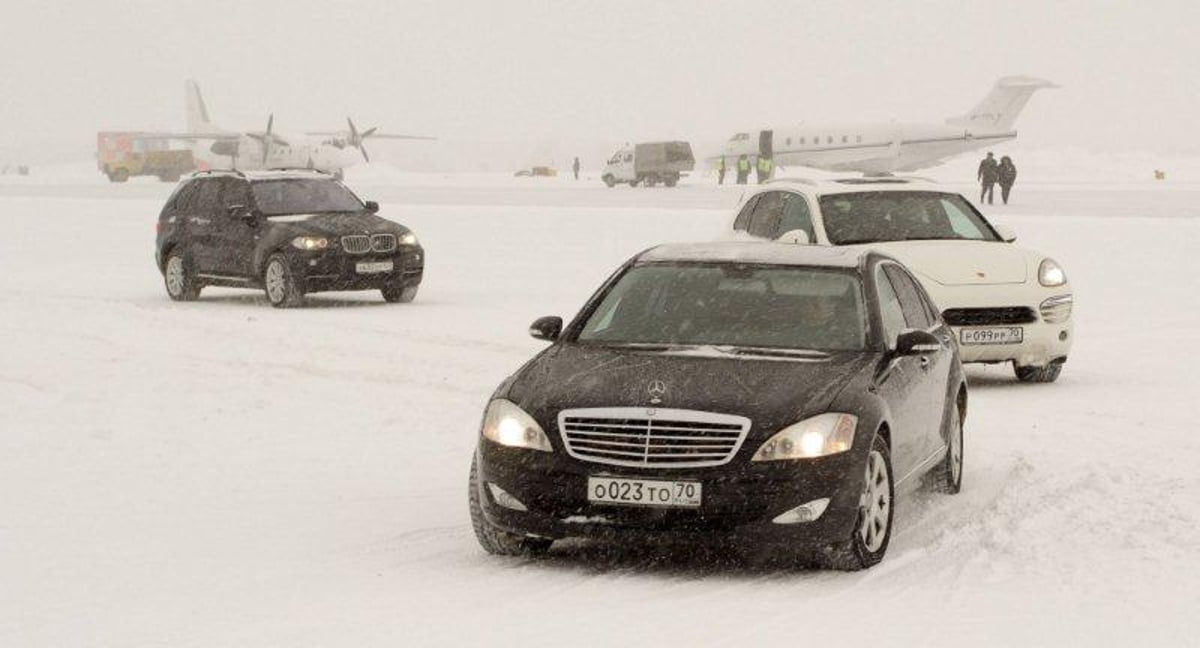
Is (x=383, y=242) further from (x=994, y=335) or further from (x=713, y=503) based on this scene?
(x=713, y=503)

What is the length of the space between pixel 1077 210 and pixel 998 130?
43344 millimetres

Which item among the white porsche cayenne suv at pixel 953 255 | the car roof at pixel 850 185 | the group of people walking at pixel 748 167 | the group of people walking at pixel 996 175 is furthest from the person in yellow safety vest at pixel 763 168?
the white porsche cayenne suv at pixel 953 255

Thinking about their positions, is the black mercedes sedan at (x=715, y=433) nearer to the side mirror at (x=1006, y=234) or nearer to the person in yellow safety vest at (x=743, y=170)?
the side mirror at (x=1006, y=234)

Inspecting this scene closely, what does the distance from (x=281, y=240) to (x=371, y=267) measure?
3.63ft

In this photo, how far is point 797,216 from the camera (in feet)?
53.0

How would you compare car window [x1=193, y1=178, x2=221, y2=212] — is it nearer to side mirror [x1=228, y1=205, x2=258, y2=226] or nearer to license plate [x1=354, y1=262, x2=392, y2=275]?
side mirror [x1=228, y1=205, x2=258, y2=226]

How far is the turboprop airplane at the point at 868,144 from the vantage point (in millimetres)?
86062

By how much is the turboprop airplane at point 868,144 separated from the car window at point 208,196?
6288cm

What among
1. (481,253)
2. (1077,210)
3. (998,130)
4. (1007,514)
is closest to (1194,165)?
(998,130)

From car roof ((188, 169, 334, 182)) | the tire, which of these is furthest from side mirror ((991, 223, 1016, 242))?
car roof ((188, 169, 334, 182))

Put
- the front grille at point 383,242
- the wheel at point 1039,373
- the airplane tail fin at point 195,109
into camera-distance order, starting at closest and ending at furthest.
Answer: the wheel at point 1039,373, the front grille at point 383,242, the airplane tail fin at point 195,109

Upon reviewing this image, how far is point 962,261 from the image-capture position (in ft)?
48.8

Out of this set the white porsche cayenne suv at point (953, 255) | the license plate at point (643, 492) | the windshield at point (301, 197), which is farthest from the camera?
the windshield at point (301, 197)

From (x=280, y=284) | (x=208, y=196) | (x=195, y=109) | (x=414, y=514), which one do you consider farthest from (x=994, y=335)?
(x=195, y=109)
